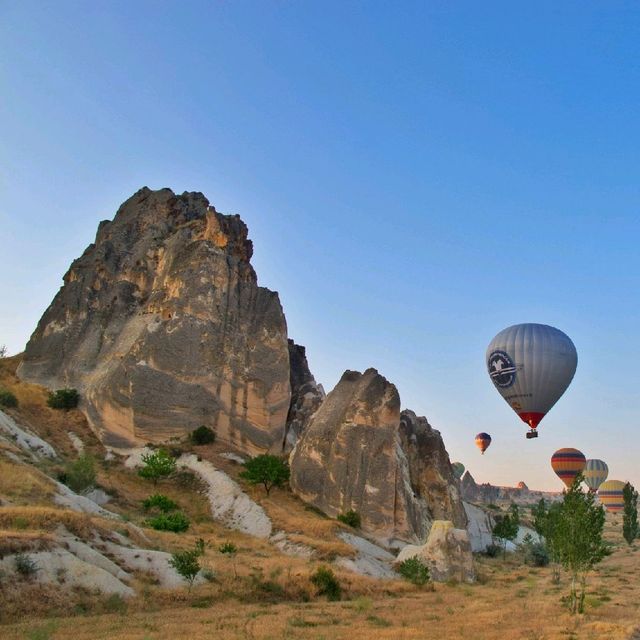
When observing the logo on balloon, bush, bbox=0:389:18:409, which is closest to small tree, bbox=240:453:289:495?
the logo on balloon

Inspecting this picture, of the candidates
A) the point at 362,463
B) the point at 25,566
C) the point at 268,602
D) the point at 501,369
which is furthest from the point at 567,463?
the point at 25,566

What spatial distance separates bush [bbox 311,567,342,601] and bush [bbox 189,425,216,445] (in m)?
24.6

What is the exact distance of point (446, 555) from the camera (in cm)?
3525

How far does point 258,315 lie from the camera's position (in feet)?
190

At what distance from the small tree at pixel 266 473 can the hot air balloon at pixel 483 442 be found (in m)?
68.8

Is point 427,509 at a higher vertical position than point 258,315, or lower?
lower

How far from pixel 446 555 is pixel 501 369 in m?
15.1

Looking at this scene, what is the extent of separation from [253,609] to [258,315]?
38.4 meters

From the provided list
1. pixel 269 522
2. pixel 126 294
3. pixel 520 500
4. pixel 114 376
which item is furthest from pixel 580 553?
pixel 520 500

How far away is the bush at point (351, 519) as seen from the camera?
39938mm

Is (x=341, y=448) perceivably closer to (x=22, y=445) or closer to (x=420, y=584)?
(x=420, y=584)

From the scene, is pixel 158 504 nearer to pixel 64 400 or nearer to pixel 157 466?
pixel 157 466

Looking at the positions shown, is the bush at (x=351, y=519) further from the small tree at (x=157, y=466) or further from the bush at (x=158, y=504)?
the small tree at (x=157, y=466)

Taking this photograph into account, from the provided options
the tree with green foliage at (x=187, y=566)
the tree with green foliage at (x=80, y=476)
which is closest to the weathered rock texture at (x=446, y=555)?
the tree with green foliage at (x=187, y=566)
